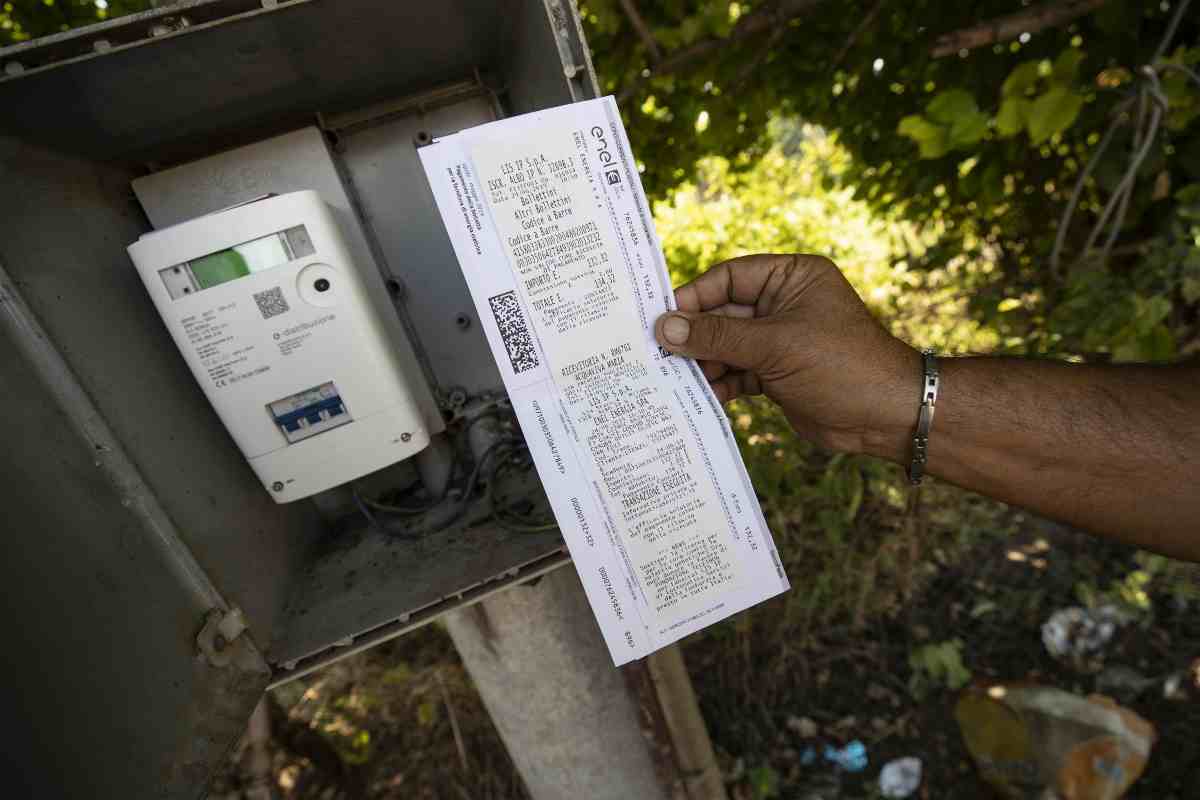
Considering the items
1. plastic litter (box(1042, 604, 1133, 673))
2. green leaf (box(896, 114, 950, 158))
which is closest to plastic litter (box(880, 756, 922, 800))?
plastic litter (box(1042, 604, 1133, 673))

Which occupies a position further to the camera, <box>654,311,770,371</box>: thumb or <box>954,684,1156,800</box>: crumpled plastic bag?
<box>954,684,1156,800</box>: crumpled plastic bag

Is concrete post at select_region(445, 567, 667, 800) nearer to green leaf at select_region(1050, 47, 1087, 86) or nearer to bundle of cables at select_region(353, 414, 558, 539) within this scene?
bundle of cables at select_region(353, 414, 558, 539)

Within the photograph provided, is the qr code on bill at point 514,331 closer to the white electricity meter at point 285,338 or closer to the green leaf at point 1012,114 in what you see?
the white electricity meter at point 285,338

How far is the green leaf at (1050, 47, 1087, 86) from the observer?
3.17 ft

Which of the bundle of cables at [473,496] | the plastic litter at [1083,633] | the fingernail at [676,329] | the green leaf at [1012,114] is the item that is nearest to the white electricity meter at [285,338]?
the bundle of cables at [473,496]

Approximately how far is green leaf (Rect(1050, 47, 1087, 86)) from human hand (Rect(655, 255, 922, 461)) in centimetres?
60

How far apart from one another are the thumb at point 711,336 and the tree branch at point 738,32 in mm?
744

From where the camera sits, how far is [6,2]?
106 centimetres

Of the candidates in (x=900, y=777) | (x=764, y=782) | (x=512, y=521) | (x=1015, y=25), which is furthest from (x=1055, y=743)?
(x=1015, y=25)

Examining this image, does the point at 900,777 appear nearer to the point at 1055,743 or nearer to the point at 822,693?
the point at 822,693

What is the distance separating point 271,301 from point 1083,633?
216cm

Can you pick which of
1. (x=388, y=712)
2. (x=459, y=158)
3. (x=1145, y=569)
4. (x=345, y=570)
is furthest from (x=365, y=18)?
(x=1145, y=569)

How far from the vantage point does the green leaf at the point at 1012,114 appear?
3.31ft

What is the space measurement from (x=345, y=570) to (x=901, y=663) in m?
1.59
